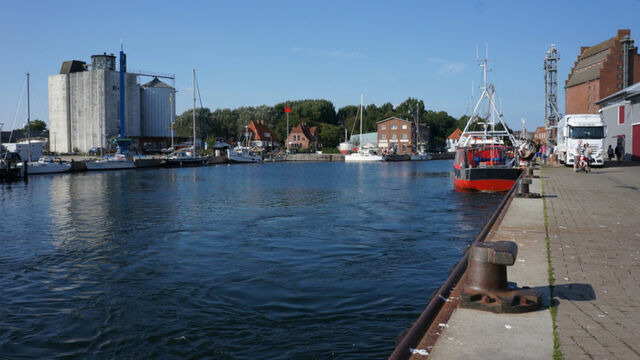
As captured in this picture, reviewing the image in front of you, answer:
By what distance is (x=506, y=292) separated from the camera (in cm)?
596

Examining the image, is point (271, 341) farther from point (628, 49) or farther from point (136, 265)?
point (628, 49)

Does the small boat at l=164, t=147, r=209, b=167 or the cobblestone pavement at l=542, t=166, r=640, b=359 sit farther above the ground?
the small boat at l=164, t=147, r=209, b=167

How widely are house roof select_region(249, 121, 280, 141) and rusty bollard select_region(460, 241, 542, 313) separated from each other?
13395 centimetres

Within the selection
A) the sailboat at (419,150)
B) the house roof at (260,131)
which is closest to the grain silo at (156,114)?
the house roof at (260,131)

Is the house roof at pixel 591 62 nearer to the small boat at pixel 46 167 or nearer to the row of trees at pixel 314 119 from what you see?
the row of trees at pixel 314 119

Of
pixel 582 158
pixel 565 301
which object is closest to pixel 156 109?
pixel 582 158

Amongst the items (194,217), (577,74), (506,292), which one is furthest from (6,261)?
(577,74)

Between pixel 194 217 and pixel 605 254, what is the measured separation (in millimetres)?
16265

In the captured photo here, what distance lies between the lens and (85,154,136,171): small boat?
70.6 metres

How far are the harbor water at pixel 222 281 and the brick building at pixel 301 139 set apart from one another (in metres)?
120

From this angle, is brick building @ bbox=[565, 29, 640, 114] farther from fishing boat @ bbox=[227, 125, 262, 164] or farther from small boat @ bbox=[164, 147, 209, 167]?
small boat @ bbox=[164, 147, 209, 167]

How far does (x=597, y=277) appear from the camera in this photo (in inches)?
285

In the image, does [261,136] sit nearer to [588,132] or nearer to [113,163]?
[113,163]

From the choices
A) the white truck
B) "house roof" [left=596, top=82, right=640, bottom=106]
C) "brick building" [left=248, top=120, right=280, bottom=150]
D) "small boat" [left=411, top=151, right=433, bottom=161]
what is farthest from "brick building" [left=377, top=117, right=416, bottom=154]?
the white truck
